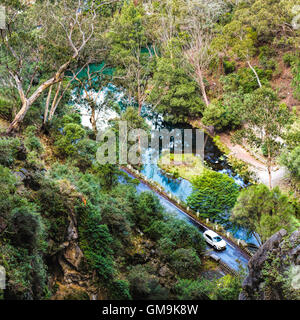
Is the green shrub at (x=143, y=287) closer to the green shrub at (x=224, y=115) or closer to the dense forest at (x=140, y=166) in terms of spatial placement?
the dense forest at (x=140, y=166)

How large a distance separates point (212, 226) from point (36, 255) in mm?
13148

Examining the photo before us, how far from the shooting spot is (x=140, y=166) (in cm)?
2792

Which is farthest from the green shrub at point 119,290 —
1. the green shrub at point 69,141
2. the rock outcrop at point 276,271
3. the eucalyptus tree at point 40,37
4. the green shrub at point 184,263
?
the eucalyptus tree at point 40,37

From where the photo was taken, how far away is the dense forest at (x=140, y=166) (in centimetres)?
1012

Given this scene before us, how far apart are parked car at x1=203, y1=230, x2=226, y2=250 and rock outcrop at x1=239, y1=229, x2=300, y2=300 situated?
7.39m

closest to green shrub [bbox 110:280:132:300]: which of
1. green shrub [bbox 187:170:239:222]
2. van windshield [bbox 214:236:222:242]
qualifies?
van windshield [bbox 214:236:222:242]

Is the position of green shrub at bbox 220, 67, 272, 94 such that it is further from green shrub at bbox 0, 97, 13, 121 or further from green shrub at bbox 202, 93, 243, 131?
green shrub at bbox 0, 97, 13, 121

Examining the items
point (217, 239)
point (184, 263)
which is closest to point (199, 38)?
point (217, 239)

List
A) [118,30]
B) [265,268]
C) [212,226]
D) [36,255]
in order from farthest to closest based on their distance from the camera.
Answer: [118,30], [212,226], [265,268], [36,255]

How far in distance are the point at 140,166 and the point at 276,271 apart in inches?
757

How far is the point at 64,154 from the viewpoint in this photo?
20734mm

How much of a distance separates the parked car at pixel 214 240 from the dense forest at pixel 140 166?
3.95ft

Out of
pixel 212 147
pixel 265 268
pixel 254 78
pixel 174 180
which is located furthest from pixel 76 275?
pixel 254 78
